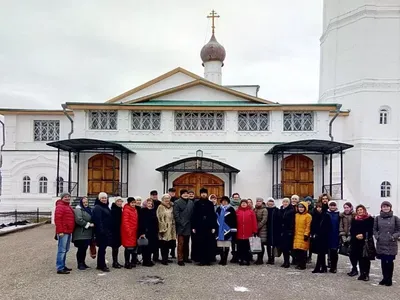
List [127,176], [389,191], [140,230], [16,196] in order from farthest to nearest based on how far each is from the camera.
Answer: [16,196] < [389,191] < [127,176] < [140,230]

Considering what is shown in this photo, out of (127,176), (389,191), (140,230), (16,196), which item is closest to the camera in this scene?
(140,230)

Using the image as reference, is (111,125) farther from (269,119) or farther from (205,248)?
(205,248)

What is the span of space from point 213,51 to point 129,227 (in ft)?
72.4

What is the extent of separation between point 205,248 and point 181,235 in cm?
59

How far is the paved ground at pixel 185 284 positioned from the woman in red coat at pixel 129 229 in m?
0.39

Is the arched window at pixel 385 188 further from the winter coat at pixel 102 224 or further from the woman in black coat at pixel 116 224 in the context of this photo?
the winter coat at pixel 102 224

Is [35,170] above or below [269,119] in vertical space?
below

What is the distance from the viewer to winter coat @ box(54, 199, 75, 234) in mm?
8359

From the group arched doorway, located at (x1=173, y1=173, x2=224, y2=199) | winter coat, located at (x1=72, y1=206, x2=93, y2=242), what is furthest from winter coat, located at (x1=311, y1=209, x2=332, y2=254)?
arched doorway, located at (x1=173, y1=173, x2=224, y2=199)

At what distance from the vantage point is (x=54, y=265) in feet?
30.7

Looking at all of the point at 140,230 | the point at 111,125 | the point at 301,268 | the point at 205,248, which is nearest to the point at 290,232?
the point at 301,268

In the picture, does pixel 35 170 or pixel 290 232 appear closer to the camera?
pixel 290 232

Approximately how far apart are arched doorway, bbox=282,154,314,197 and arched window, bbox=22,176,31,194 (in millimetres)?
14199

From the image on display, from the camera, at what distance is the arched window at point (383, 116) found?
22391mm
